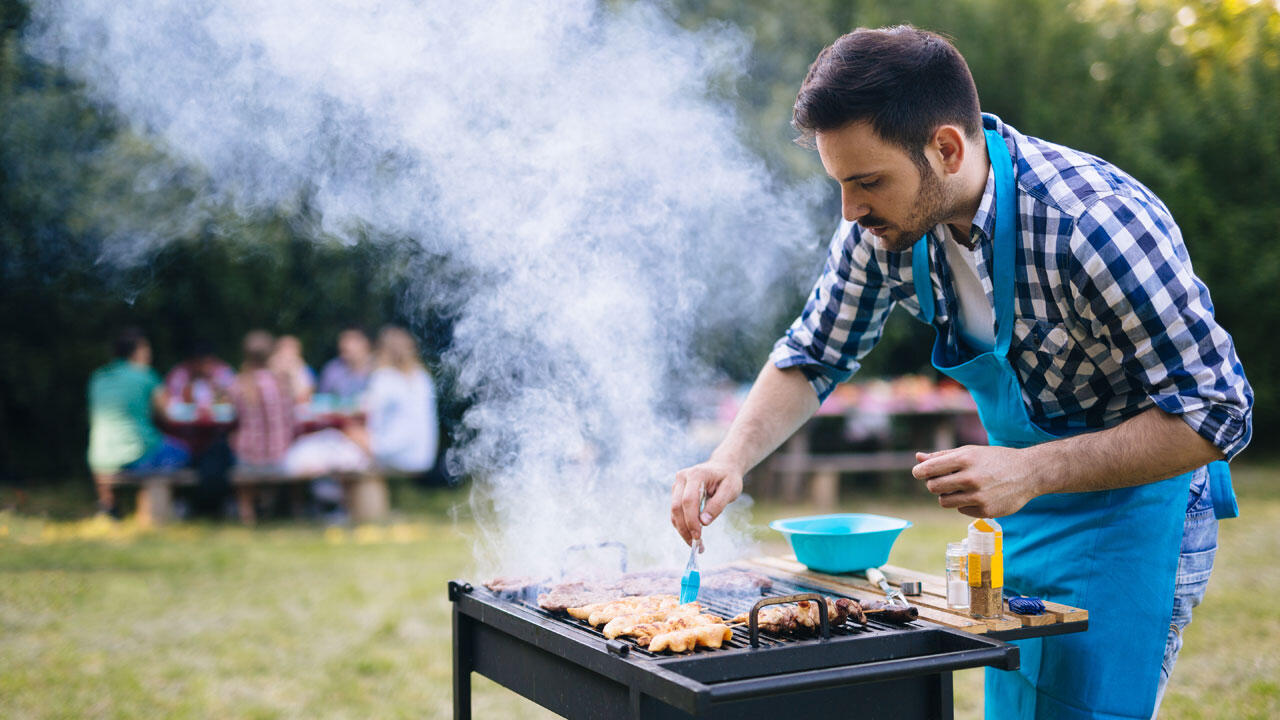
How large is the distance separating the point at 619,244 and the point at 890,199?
2.58 m

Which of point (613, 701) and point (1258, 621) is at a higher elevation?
point (613, 701)

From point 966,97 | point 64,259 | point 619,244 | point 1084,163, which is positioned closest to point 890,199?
point 966,97

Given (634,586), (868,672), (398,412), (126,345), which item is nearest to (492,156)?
(634,586)

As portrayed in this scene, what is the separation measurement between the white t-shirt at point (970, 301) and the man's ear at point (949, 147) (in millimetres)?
189

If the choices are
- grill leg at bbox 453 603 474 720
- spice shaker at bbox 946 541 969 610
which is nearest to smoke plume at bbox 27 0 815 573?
grill leg at bbox 453 603 474 720

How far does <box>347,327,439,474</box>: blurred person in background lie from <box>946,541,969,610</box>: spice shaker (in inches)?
258

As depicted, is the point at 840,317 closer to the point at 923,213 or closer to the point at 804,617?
the point at 923,213

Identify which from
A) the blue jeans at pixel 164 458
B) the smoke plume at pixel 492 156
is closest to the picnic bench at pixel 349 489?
the blue jeans at pixel 164 458

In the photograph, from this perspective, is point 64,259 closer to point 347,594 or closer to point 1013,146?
point 347,594

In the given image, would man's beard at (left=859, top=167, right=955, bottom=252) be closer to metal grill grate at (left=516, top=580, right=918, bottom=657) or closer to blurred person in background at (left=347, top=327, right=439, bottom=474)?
metal grill grate at (left=516, top=580, right=918, bottom=657)

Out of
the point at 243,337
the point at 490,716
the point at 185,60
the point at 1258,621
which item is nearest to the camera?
the point at 185,60

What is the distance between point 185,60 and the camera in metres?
3.51

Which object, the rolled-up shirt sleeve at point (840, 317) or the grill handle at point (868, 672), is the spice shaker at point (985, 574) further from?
the rolled-up shirt sleeve at point (840, 317)

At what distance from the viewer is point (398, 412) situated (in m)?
8.21
